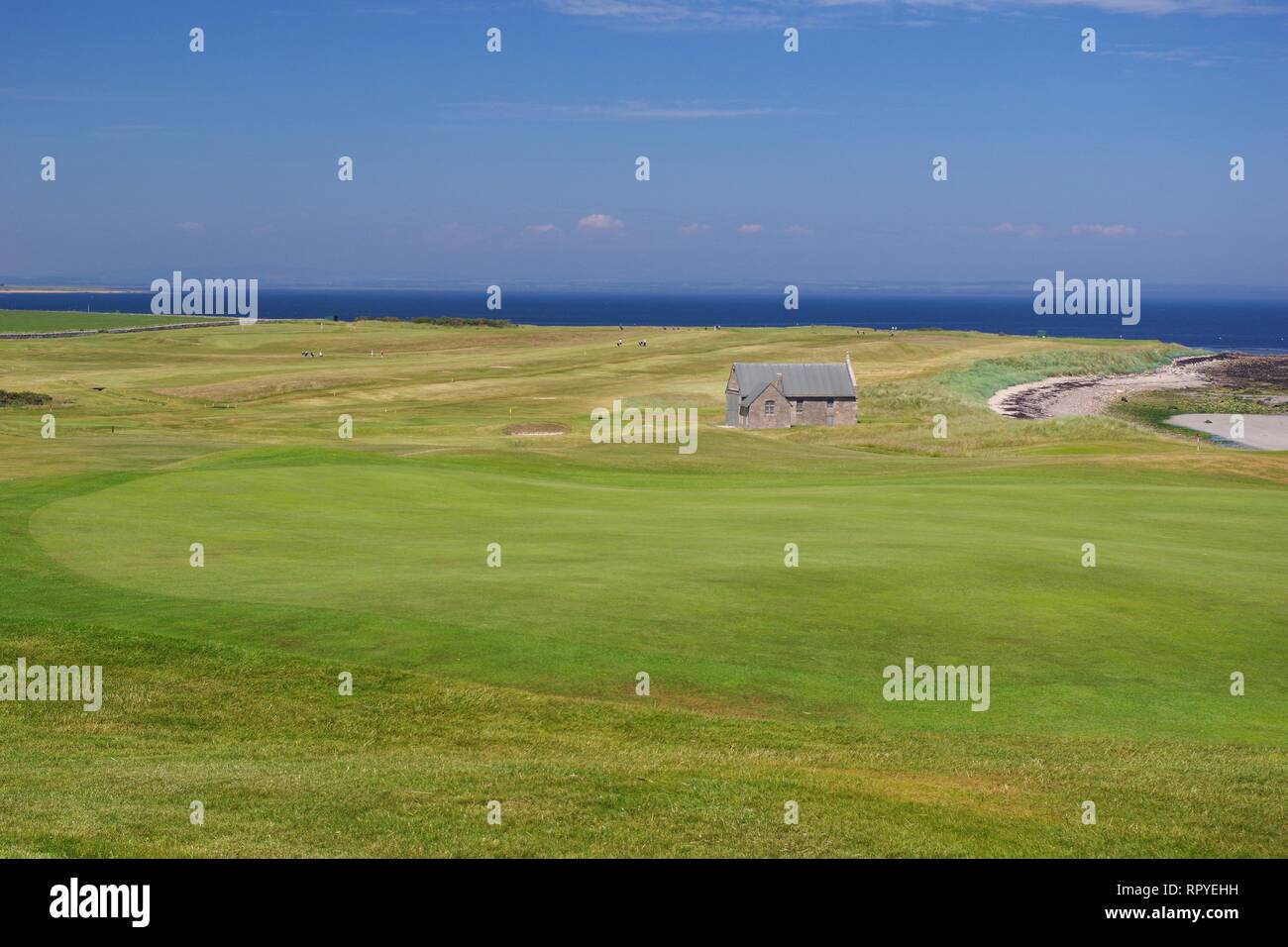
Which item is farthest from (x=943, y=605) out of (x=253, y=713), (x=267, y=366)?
(x=267, y=366)

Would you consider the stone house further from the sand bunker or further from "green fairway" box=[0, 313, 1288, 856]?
"green fairway" box=[0, 313, 1288, 856]

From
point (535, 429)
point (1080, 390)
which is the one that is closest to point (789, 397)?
point (535, 429)

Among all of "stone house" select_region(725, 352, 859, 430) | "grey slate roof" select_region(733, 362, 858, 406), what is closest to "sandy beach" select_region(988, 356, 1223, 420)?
"grey slate roof" select_region(733, 362, 858, 406)

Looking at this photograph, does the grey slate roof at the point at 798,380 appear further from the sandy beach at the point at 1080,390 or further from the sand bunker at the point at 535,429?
the sandy beach at the point at 1080,390

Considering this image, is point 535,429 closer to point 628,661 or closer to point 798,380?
point 798,380

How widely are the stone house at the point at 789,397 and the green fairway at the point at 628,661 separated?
1787 inches

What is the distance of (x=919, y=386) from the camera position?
117m

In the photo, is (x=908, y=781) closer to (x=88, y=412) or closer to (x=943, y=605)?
(x=943, y=605)

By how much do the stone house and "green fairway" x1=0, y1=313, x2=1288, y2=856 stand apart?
149 feet

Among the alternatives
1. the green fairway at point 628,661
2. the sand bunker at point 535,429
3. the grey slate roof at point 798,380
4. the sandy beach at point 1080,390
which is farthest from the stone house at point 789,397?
the green fairway at point 628,661

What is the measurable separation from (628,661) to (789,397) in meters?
72.1

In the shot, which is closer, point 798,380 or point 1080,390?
point 798,380

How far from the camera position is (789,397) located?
294 ft

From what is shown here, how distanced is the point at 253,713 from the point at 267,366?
12163 centimetres
